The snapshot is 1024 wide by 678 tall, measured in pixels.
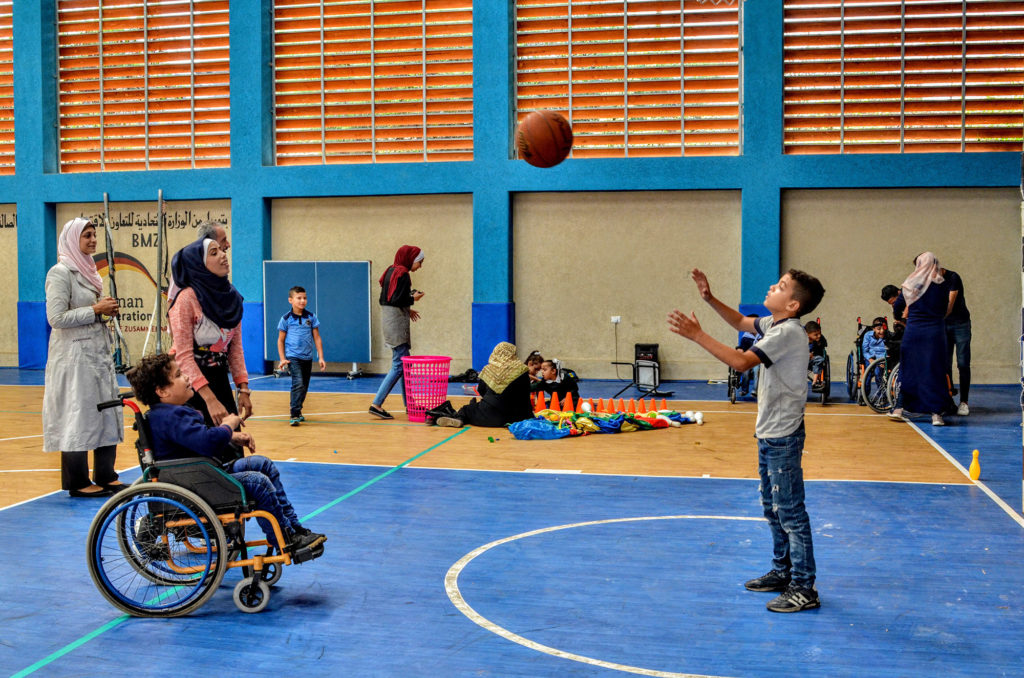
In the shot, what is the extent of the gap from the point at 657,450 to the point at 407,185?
26.9 ft

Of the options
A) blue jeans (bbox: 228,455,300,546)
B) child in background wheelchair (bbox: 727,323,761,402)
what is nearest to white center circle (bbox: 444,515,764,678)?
blue jeans (bbox: 228,455,300,546)

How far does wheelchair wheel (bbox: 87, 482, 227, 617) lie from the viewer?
4.13 meters

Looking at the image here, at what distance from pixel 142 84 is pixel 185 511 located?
14372 millimetres

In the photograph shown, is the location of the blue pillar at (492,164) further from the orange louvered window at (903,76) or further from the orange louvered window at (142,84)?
the orange louvered window at (142,84)

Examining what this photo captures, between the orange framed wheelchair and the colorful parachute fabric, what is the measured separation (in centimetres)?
471

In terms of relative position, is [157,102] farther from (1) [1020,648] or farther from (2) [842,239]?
(1) [1020,648]

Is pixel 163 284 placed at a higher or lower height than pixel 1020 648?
higher

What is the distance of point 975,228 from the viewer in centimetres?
1388

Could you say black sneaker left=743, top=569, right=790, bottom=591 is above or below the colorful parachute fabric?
below

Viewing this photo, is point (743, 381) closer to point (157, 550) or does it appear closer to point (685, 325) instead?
point (685, 325)

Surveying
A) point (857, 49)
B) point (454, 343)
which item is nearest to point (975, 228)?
point (857, 49)

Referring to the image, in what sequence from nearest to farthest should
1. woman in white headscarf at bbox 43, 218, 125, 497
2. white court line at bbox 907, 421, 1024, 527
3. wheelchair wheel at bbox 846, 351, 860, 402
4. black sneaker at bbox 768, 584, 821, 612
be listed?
black sneaker at bbox 768, 584, 821, 612 → white court line at bbox 907, 421, 1024, 527 → woman in white headscarf at bbox 43, 218, 125, 497 → wheelchair wheel at bbox 846, 351, 860, 402

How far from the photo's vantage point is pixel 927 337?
31.9ft

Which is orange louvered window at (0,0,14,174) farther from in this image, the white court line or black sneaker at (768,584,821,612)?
black sneaker at (768,584,821,612)
